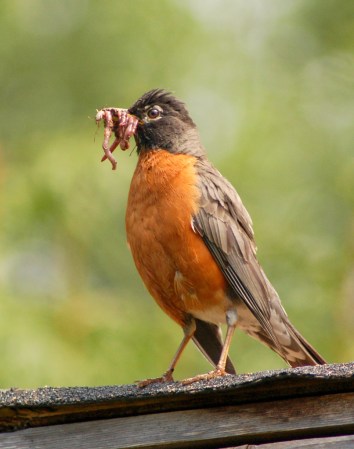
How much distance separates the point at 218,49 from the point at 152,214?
4.54 m

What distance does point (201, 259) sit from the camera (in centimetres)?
571

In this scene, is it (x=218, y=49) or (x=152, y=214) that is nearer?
(x=152, y=214)

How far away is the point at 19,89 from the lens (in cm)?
1025

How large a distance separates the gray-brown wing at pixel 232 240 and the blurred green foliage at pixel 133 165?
1.87 metres

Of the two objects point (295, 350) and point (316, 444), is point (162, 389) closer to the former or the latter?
point (316, 444)

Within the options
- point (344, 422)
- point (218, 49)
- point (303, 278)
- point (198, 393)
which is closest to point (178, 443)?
point (198, 393)

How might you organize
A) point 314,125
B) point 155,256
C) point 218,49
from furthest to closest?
point 218,49, point 314,125, point 155,256

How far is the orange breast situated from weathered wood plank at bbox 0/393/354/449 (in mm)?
1520

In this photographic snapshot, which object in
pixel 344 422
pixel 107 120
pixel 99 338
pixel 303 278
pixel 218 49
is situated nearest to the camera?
pixel 344 422

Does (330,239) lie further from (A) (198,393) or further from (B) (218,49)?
(A) (198,393)

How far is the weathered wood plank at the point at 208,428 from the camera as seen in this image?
13.4ft

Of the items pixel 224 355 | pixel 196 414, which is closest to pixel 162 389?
pixel 196 414

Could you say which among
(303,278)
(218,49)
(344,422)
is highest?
(218,49)

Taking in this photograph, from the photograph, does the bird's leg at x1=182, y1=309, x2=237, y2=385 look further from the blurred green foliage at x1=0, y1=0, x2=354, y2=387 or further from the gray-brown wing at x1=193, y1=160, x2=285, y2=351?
the blurred green foliage at x1=0, y1=0, x2=354, y2=387
